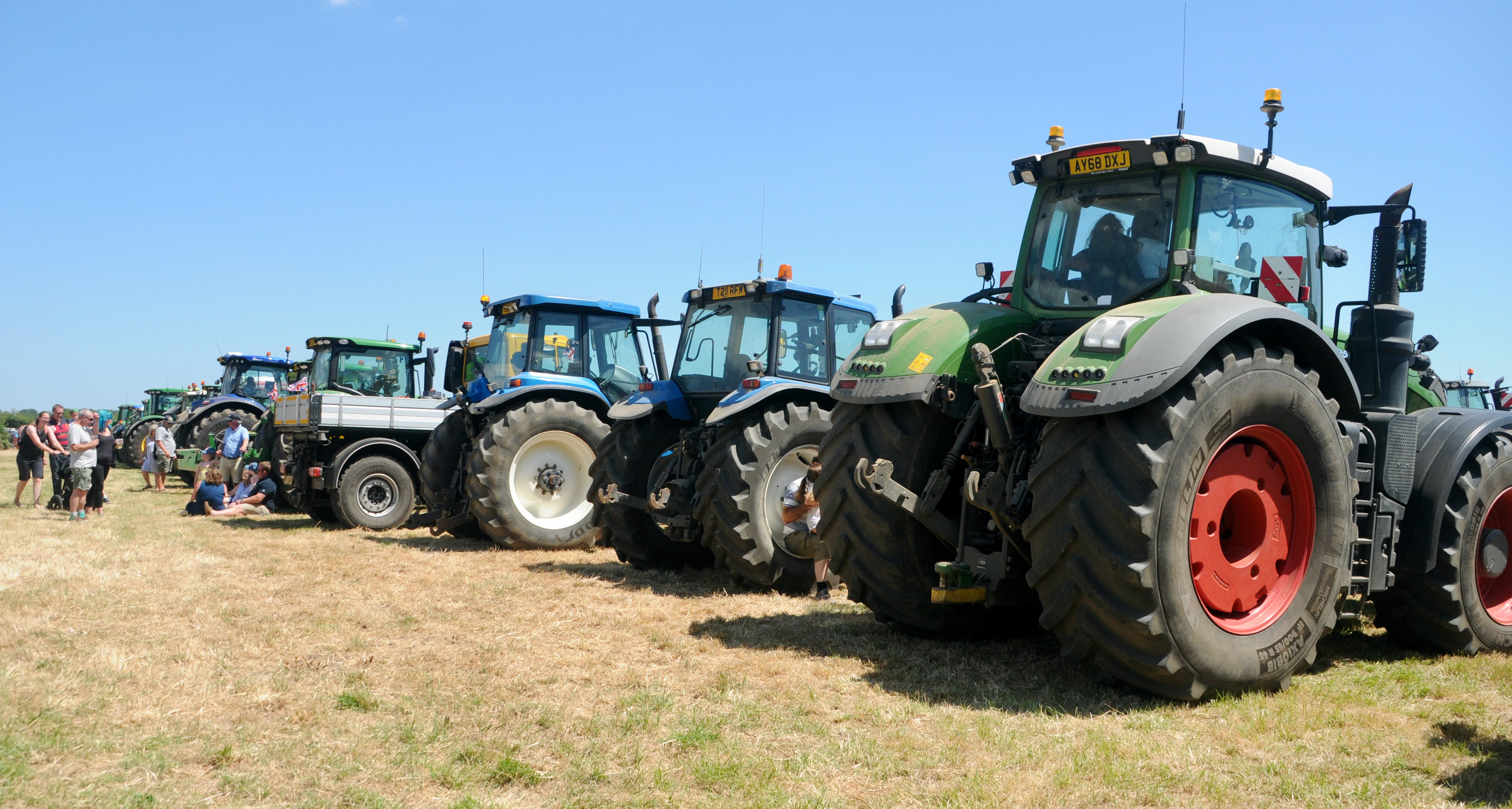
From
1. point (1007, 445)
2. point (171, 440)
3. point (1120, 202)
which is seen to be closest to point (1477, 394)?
Result: point (1120, 202)

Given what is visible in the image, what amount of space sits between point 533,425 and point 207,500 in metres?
6.13

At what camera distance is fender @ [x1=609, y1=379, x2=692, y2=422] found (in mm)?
8727

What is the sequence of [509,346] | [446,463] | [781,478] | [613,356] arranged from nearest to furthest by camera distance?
[781,478] < [446,463] < [613,356] < [509,346]

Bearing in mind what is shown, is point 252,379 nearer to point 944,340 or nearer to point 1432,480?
point 944,340

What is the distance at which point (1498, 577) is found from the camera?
18.7 feet

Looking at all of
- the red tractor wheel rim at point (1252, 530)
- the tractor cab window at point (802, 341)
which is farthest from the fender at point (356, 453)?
the red tractor wheel rim at point (1252, 530)

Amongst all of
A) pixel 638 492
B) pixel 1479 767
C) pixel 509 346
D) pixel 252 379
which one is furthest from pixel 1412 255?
pixel 252 379

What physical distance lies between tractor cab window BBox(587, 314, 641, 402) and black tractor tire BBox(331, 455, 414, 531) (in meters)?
2.71

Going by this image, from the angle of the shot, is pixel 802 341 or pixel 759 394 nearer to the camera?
pixel 759 394

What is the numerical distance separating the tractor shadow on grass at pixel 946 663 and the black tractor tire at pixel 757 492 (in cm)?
96

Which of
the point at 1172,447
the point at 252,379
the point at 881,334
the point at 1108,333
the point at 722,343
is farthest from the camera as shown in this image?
the point at 252,379

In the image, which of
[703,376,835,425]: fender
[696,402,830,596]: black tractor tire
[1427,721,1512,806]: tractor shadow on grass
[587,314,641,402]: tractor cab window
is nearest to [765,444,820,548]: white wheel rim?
[696,402,830,596]: black tractor tire

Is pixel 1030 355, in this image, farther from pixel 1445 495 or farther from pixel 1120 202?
pixel 1445 495

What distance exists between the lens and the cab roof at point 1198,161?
502 cm
